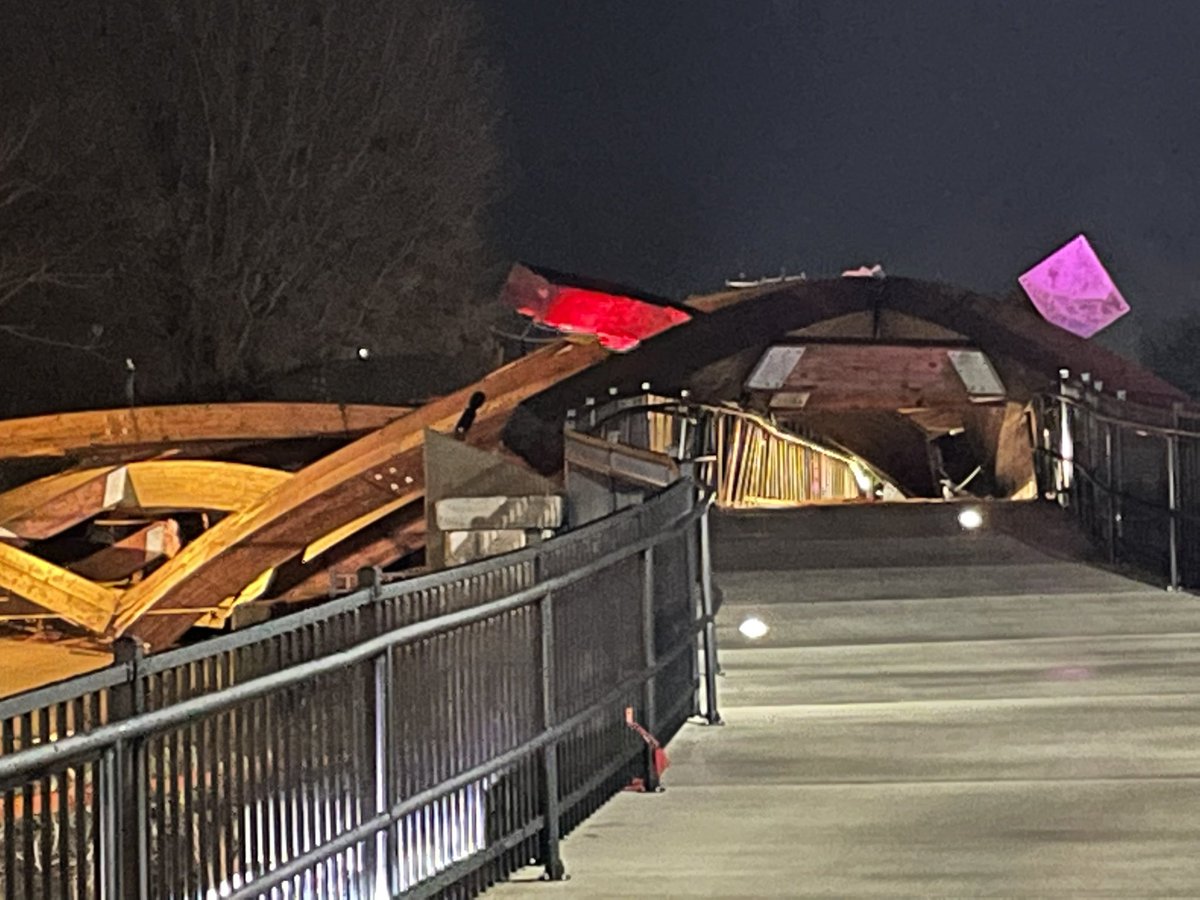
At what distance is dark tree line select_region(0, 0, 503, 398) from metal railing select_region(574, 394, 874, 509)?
61.2 feet

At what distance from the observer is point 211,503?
30.0 meters

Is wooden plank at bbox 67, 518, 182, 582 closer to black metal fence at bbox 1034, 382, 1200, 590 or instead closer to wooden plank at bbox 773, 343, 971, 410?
wooden plank at bbox 773, 343, 971, 410

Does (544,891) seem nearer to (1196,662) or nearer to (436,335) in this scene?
(1196,662)

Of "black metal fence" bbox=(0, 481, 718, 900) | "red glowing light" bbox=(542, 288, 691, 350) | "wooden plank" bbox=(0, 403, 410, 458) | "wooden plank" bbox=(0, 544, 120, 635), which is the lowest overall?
"wooden plank" bbox=(0, 544, 120, 635)

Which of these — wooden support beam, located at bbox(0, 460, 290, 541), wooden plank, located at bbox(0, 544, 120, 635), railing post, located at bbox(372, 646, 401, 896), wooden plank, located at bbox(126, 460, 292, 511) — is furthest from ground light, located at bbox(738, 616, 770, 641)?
wooden plank, located at bbox(126, 460, 292, 511)

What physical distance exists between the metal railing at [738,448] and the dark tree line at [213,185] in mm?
18645

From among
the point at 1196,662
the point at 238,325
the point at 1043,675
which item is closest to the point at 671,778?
the point at 1043,675

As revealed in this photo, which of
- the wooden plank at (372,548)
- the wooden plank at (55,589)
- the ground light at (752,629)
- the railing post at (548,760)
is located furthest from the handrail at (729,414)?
the railing post at (548,760)

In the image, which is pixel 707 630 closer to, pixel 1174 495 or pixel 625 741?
pixel 625 741

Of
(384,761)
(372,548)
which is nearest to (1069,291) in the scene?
(372,548)

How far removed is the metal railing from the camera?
20.9m

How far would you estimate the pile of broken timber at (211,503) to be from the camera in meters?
25.7

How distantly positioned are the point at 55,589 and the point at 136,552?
668 cm

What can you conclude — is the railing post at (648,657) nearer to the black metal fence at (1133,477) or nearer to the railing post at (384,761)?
the railing post at (384,761)
